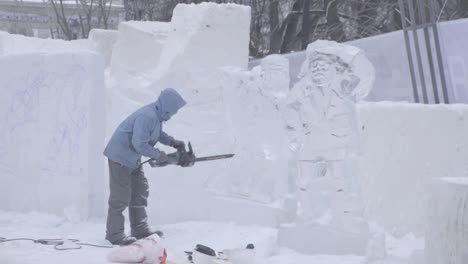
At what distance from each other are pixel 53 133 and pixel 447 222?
502cm

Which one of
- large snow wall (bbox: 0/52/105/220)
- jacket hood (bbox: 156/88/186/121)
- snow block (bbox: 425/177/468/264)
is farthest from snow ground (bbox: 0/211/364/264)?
jacket hood (bbox: 156/88/186/121)

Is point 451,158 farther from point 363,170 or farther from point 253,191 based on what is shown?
point 253,191

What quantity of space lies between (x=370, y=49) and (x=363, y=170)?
7.08 ft

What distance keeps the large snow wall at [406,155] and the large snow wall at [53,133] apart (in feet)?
9.75

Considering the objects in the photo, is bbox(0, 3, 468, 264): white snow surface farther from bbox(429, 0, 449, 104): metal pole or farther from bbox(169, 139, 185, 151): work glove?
bbox(429, 0, 449, 104): metal pole

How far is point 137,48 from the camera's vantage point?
29.7 ft

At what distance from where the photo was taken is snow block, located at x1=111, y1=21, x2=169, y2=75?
8.94m

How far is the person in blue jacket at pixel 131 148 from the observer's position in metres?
6.17

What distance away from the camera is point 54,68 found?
26.2 ft

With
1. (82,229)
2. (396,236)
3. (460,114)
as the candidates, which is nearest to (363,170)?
(396,236)

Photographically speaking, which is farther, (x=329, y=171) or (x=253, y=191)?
(x=253, y=191)

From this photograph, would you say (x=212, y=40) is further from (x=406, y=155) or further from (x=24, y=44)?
(x=24, y=44)

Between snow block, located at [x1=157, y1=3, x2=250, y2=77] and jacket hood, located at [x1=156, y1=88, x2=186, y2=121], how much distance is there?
1686 mm

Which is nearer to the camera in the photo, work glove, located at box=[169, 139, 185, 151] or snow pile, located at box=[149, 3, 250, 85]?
work glove, located at box=[169, 139, 185, 151]
